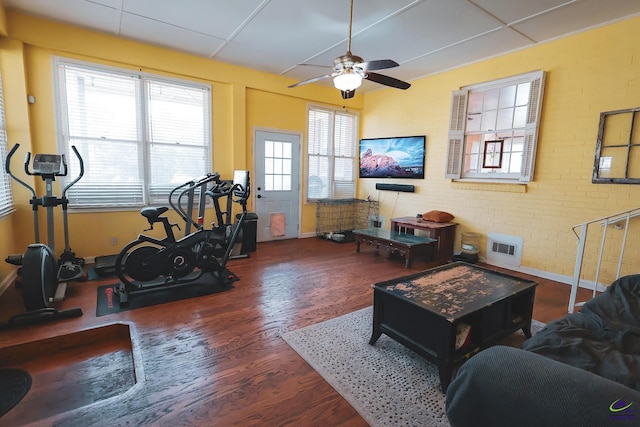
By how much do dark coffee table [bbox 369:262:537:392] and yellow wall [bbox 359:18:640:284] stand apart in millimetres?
2045

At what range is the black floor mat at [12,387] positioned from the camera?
191cm

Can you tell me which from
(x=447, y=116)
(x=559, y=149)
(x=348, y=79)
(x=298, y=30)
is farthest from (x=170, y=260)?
(x=559, y=149)

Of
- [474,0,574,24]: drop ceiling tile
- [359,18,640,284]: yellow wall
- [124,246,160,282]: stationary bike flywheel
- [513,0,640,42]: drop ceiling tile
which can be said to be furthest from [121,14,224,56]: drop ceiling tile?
[513,0,640,42]: drop ceiling tile

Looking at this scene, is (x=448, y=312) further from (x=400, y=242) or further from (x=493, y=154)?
(x=493, y=154)

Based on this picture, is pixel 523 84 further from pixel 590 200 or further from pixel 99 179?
pixel 99 179

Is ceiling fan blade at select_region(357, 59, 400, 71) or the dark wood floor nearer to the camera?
the dark wood floor

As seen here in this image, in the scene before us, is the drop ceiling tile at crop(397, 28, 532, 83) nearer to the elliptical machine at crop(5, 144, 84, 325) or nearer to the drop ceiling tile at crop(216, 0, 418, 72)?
the drop ceiling tile at crop(216, 0, 418, 72)

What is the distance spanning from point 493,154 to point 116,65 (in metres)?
5.59

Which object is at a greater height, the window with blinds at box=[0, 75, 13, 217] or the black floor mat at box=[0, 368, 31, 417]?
the window with blinds at box=[0, 75, 13, 217]

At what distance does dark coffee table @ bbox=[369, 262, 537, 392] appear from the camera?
2014 millimetres

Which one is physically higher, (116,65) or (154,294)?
(116,65)

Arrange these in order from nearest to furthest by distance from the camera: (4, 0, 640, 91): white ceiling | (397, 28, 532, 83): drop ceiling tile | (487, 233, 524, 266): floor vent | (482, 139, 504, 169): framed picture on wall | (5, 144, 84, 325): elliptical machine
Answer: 1. (5, 144, 84, 325): elliptical machine
2. (4, 0, 640, 91): white ceiling
3. (397, 28, 532, 83): drop ceiling tile
4. (487, 233, 524, 266): floor vent
5. (482, 139, 504, 169): framed picture on wall

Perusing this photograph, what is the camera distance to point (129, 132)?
4457 millimetres

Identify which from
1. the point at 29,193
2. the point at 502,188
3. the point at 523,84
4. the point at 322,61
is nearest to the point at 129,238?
the point at 29,193
